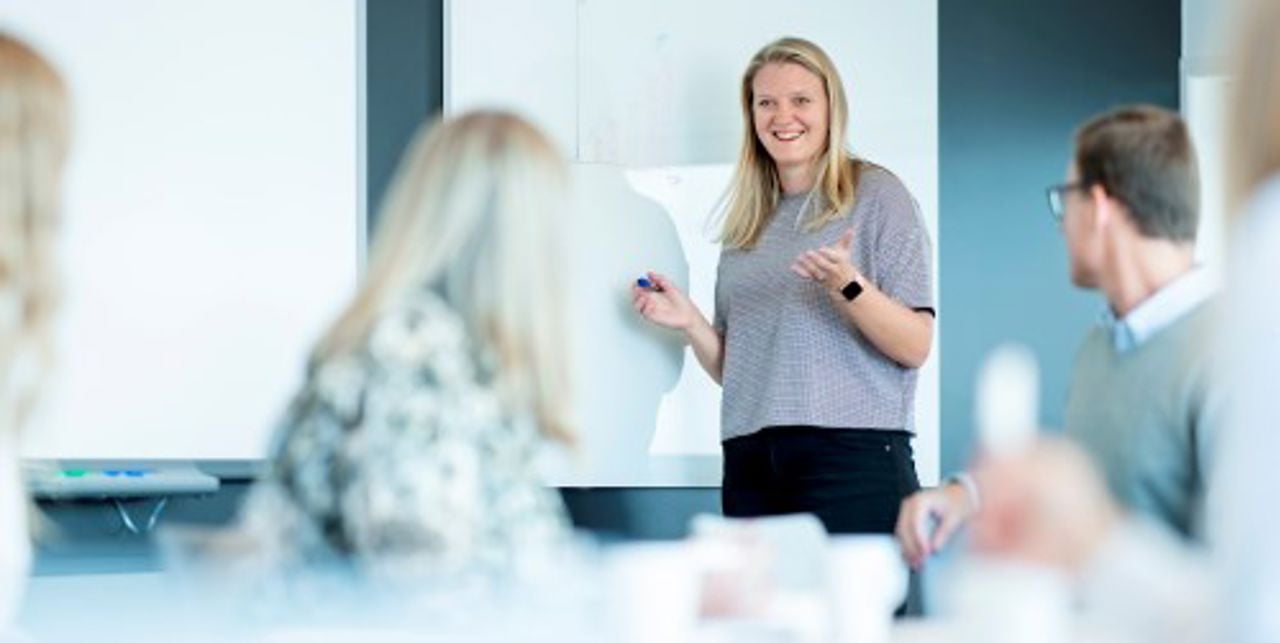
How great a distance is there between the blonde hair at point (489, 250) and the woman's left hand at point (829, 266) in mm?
1474

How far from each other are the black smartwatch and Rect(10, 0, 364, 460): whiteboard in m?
0.99

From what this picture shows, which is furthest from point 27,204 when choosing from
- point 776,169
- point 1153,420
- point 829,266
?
point 776,169

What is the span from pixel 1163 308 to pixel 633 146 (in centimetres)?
201

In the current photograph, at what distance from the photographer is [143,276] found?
11.7 feet

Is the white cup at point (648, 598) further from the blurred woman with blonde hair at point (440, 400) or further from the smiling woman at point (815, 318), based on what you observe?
the smiling woman at point (815, 318)

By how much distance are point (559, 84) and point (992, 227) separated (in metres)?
1.36

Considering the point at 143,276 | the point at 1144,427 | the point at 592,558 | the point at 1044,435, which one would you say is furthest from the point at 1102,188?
the point at 143,276

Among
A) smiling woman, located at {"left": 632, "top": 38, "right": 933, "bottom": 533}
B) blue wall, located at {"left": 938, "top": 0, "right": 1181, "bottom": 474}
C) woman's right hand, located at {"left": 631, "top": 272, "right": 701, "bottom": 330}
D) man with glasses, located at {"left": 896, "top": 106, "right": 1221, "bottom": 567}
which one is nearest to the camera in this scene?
man with glasses, located at {"left": 896, "top": 106, "right": 1221, "bottom": 567}

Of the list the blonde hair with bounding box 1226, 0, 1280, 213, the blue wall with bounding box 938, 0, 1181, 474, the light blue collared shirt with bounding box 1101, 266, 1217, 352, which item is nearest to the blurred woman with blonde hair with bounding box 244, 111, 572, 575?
the light blue collared shirt with bounding box 1101, 266, 1217, 352

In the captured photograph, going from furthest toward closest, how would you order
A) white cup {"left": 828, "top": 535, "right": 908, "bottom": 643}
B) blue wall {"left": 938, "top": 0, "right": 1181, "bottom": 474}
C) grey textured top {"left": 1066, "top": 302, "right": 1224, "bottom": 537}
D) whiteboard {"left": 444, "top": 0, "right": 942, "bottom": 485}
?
blue wall {"left": 938, "top": 0, "right": 1181, "bottom": 474}, whiteboard {"left": 444, "top": 0, "right": 942, "bottom": 485}, grey textured top {"left": 1066, "top": 302, "right": 1224, "bottom": 537}, white cup {"left": 828, "top": 535, "right": 908, "bottom": 643}

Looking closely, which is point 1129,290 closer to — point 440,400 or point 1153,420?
point 1153,420

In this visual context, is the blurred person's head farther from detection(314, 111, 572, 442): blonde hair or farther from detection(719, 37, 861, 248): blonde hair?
detection(719, 37, 861, 248): blonde hair

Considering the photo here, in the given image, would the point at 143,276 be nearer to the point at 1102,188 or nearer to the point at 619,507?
the point at 619,507

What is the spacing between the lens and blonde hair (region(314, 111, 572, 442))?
1775 millimetres
